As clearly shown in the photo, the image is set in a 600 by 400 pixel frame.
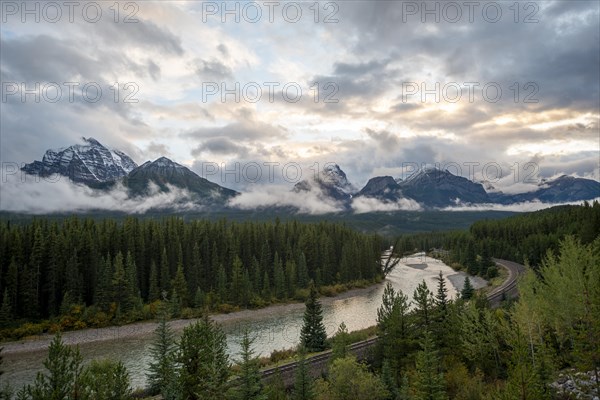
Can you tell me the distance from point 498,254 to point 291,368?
138272 millimetres

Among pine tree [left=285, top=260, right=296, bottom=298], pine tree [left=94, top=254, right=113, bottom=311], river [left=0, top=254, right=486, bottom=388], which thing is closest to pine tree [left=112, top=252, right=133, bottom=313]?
pine tree [left=94, top=254, right=113, bottom=311]

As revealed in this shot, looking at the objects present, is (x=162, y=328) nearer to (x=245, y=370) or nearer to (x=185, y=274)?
(x=245, y=370)

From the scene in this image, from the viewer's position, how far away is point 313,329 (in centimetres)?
5097

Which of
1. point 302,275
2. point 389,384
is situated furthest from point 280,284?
point 389,384

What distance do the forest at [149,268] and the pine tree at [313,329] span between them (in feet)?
129

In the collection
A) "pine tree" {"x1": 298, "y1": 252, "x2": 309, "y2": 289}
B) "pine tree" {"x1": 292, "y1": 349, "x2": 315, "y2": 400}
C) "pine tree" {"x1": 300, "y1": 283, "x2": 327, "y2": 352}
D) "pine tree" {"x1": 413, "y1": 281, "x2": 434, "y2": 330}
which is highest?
"pine tree" {"x1": 413, "y1": 281, "x2": 434, "y2": 330}

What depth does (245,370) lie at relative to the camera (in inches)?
891

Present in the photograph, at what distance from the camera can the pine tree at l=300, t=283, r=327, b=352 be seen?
49.4m

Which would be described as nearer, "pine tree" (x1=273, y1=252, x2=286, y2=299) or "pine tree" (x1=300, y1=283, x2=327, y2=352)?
"pine tree" (x1=300, y1=283, x2=327, y2=352)

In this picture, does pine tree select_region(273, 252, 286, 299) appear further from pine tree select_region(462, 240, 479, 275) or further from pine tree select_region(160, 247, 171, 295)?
pine tree select_region(462, 240, 479, 275)

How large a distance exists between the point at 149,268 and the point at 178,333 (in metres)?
30.2

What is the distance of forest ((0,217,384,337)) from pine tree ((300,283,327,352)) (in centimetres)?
3940

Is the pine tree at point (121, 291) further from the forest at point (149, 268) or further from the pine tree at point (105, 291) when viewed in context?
the pine tree at point (105, 291)

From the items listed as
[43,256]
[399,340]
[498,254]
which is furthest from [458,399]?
[498,254]
